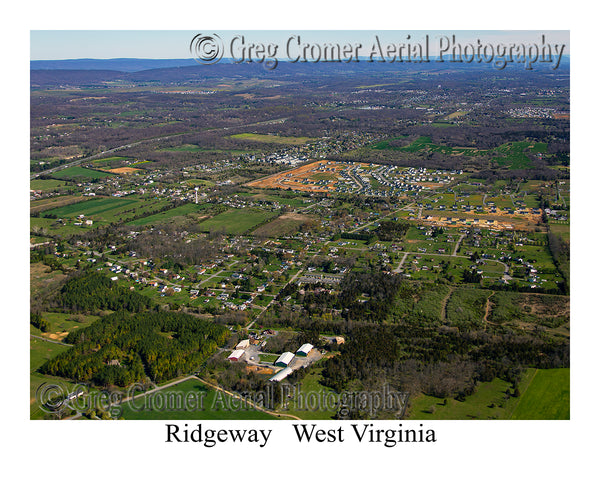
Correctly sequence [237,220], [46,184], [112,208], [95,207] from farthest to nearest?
[46,184] < [95,207] < [112,208] < [237,220]

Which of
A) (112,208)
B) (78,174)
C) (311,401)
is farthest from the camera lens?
(78,174)

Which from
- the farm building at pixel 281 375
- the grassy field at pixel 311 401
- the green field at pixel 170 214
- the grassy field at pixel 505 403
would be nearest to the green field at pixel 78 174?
the green field at pixel 170 214

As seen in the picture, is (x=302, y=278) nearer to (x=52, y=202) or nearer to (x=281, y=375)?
(x=281, y=375)

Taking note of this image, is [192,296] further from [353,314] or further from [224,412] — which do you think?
[224,412]

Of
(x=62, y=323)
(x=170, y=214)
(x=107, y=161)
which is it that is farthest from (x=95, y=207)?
(x=62, y=323)

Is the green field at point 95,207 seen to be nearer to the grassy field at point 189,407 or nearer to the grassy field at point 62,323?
the grassy field at point 62,323

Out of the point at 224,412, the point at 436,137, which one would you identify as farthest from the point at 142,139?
the point at 224,412
